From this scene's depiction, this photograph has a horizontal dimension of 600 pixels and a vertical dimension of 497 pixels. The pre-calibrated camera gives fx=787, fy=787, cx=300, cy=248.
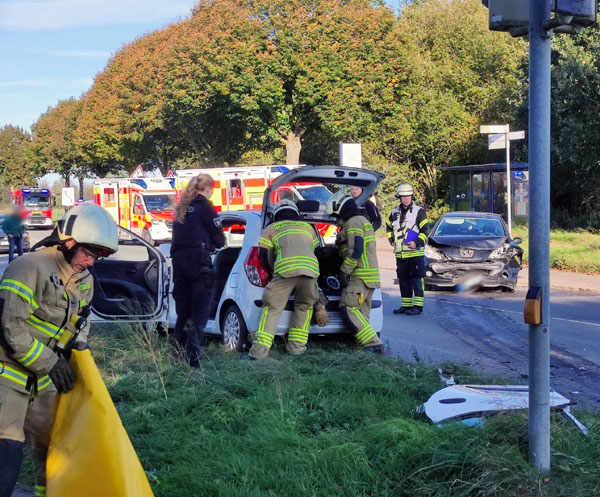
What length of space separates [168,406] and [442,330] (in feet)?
17.6

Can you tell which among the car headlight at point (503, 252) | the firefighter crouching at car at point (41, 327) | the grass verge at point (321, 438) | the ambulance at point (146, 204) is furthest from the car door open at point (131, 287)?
the ambulance at point (146, 204)

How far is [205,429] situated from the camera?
5.20 meters

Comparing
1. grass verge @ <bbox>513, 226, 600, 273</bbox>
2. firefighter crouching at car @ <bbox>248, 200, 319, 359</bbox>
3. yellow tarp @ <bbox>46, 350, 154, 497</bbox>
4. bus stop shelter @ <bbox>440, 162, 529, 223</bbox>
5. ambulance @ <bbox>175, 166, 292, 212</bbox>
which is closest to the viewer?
yellow tarp @ <bbox>46, 350, 154, 497</bbox>

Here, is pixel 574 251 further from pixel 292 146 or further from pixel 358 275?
pixel 292 146

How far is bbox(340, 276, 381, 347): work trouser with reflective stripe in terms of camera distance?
8008 millimetres

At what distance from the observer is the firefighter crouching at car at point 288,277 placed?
753 centimetres

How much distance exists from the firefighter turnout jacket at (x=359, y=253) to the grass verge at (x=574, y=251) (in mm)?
6692

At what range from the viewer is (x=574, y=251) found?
1933 cm

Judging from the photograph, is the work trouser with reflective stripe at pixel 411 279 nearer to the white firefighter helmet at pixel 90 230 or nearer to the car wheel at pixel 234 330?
the car wheel at pixel 234 330

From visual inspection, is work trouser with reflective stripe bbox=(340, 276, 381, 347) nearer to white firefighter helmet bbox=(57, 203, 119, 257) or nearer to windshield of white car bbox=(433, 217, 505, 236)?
white firefighter helmet bbox=(57, 203, 119, 257)

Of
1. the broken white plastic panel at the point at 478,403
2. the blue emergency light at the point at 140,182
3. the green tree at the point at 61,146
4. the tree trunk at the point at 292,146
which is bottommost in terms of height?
the broken white plastic panel at the point at 478,403

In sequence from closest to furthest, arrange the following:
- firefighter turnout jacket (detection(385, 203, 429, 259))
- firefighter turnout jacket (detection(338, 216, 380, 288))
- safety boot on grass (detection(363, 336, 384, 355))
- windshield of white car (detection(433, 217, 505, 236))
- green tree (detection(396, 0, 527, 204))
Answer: safety boot on grass (detection(363, 336, 384, 355)) → firefighter turnout jacket (detection(338, 216, 380, 288)) → firefighter turnout jacket (detection(385, 203, 429, 259)) → windshield of white car (detection(433, 217, 505, 236)) → green tree (detection(396, 0, 527, 204))

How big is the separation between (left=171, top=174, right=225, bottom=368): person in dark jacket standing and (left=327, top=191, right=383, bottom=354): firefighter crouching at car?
1407 mm

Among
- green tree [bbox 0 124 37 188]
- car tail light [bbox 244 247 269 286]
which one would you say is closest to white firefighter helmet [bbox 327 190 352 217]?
car tail light [bbox 244 247 269 286]
